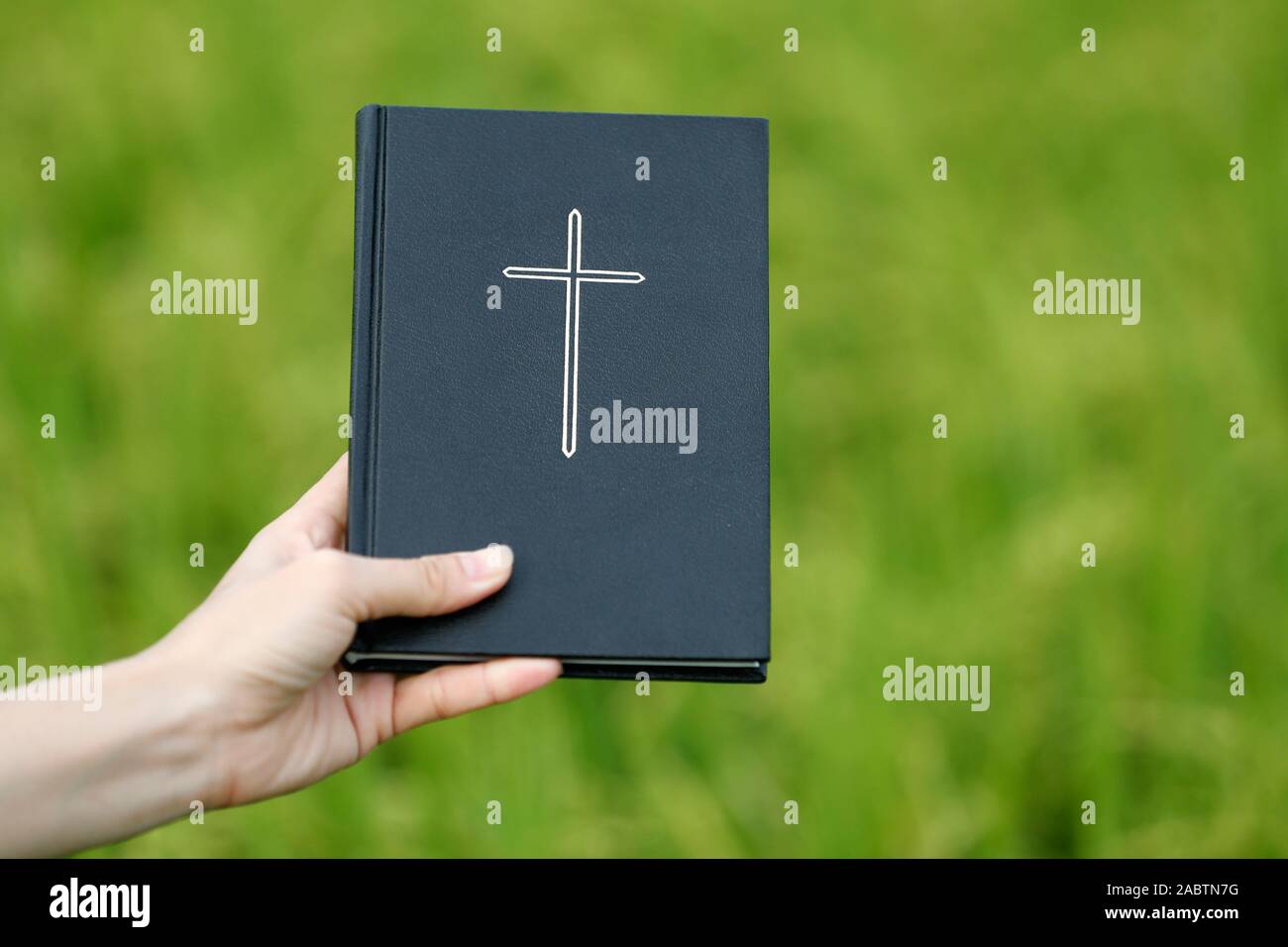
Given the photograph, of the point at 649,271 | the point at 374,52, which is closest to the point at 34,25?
the point at 374,52

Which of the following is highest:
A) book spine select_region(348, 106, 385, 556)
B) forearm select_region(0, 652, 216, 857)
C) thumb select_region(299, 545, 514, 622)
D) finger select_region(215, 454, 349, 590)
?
book spine select_region(348, 106, 385, 556)

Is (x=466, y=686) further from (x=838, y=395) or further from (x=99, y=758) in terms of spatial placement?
(x=838, y=395)

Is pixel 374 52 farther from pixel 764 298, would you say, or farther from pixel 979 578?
pixel 764 298

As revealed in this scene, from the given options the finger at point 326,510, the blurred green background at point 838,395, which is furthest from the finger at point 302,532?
the blurred green background at point 838,395

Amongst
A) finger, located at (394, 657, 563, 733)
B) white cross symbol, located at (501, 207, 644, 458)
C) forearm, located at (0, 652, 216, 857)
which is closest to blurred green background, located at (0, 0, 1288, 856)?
finger, located at (394, 657, 563, 733)

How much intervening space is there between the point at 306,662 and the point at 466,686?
0.53 ft

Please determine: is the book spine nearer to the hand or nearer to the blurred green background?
the hand

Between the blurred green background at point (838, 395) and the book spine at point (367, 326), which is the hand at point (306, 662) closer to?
the book spine at point (367, 326)

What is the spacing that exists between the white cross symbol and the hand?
191mm

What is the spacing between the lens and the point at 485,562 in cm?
129

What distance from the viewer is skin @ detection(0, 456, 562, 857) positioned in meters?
1.23

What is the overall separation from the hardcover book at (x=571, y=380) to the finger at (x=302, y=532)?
0.41ft

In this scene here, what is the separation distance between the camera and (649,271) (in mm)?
1378

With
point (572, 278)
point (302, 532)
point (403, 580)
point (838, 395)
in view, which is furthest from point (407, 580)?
point (838, 395)
